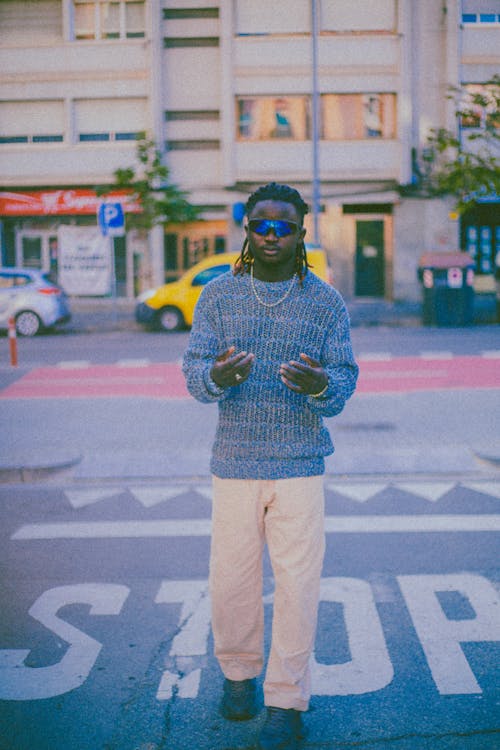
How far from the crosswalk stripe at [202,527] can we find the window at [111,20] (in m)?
26.2

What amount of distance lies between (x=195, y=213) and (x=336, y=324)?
903 inches

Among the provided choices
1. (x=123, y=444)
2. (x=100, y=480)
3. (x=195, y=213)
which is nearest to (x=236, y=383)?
(x=100, y=480)

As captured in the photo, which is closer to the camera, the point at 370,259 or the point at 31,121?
the point at 31,121

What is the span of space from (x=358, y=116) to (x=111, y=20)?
334 inches

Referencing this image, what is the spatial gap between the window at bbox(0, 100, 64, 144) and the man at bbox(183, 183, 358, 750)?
1102 inches

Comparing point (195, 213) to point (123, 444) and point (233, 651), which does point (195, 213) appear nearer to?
point (123, 444)

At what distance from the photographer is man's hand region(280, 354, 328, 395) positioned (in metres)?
3.01

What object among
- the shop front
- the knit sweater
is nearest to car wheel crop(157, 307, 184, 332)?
the shop front

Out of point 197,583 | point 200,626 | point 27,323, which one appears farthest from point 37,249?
point 200,626

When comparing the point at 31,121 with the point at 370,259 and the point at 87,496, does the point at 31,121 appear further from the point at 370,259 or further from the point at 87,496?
the point at 87,496

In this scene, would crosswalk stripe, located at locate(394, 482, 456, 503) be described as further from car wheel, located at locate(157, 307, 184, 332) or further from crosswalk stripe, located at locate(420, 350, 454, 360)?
car wheel, located at locate(157, 307, 184, 332)

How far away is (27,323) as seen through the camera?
20.7 meters

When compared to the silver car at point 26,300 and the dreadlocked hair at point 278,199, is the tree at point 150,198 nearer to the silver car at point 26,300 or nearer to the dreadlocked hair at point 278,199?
the silver car at point 26,300

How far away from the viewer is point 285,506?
3219 mm
